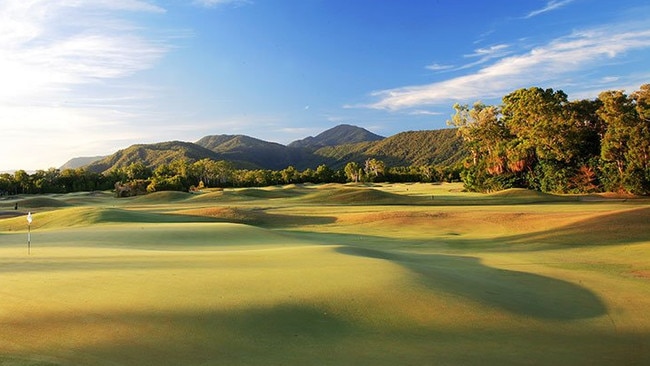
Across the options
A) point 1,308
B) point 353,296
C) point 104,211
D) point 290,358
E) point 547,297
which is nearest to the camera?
point 290,358

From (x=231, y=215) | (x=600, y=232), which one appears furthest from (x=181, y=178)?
(x=600, y=232)

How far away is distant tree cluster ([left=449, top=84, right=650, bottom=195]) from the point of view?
46031mm

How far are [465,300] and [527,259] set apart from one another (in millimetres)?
8769

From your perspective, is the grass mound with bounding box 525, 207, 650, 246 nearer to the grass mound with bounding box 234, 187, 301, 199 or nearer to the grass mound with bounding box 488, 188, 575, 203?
the grass mound with bounding box 488, 188, 575, 203

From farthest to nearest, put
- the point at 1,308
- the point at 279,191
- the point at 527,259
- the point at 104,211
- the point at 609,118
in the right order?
the point at 279,191
the point at 609,118
the point at 104,211
the point at 527,259
the point at 1,308

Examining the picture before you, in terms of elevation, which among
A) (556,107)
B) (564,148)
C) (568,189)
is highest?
(556,107)

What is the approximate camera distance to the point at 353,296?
27.3ft

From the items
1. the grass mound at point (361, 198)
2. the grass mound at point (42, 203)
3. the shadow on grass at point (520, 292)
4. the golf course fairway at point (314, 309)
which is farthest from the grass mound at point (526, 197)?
the grass mound at point (42, 203)

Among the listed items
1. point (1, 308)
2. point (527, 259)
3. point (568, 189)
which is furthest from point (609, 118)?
point (1, 308)

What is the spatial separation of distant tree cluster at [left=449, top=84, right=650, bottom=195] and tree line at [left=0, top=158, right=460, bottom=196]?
47.1 metres

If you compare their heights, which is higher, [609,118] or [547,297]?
[609,118]

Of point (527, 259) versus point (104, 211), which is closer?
point (527, 259)

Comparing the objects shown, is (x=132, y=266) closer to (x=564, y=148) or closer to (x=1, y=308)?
(x=1, y=308)

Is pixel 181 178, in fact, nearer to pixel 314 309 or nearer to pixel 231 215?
pixel 231 215
